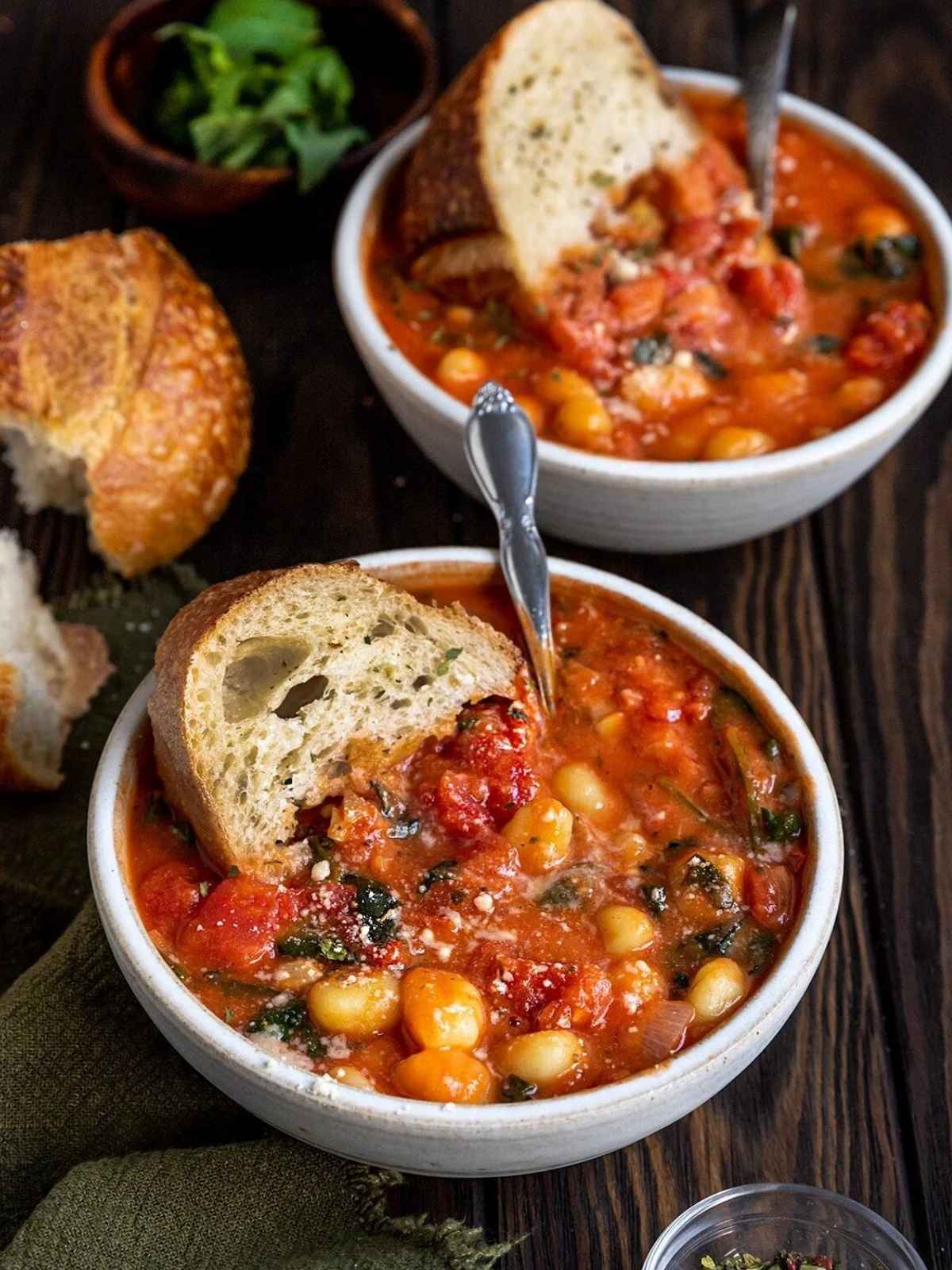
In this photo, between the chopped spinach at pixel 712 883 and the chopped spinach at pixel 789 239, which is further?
the chopped spinach at pixel 789 239

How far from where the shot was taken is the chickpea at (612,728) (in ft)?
9.64

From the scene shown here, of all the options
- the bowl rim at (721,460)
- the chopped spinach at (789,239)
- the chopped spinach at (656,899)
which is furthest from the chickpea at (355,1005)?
the chopped spinach at (789,239)

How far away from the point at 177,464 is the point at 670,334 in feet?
3.84

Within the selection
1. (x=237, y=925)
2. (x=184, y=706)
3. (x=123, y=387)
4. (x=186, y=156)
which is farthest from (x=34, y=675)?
(x=186, y=156)

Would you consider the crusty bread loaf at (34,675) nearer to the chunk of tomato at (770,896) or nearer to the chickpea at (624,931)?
the chickpea at (624,931)

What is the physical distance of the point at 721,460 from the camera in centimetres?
344

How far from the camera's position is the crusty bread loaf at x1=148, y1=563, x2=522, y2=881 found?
2.69 m

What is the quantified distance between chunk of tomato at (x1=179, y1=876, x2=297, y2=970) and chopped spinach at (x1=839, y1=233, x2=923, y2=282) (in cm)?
219

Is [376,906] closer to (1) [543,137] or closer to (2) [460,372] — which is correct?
(2) [460,372]

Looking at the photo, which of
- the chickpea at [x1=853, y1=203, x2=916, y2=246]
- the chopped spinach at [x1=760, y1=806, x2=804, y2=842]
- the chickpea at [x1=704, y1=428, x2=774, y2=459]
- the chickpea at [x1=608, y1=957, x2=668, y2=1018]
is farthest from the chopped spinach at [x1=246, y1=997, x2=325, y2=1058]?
the chickpea at [x1=853, y1=203, x2=916, y2=246]

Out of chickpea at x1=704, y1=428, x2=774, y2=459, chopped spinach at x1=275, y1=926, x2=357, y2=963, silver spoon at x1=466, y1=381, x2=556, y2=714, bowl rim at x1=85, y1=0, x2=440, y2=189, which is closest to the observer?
chopped spinach at x1=275, y1=926, x2=357, y2=963

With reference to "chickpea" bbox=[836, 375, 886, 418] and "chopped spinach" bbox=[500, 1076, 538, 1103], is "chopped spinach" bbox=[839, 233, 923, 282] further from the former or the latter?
"chopped spinach" bbox=[500, 1076, 538, 1103]

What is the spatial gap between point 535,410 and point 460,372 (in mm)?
196

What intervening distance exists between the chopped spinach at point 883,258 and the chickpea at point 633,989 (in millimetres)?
2020
